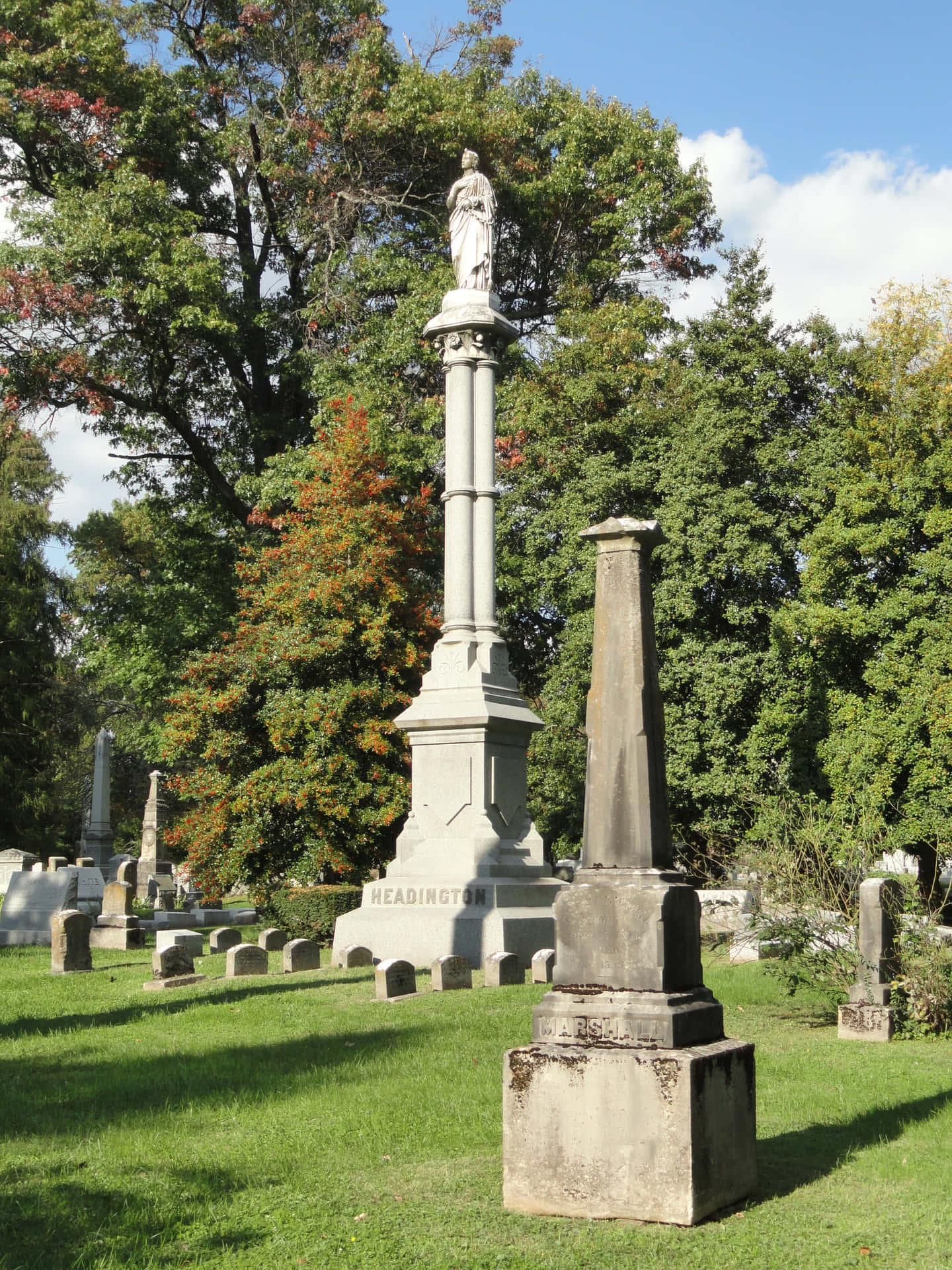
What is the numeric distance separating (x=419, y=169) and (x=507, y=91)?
2.42 meters

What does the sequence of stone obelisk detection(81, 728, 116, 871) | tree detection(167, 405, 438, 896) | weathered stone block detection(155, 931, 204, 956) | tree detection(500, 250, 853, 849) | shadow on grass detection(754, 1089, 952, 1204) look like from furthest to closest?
1. stone obelisk detection(81, 728, 116, 871)
2. tree detection(500, 250, 853, 849)
3. tree detection(167, 405, 438, 896)
4. weathered stone block detection(155, 931, 204, 956)
5. shadow on grass detection(754, 1089, 952, 1204)

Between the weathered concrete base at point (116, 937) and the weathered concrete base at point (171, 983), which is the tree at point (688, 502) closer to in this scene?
the weathered concrete base at point (116, 937)

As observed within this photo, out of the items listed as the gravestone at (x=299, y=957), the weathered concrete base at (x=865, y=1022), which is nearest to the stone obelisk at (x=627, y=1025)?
the weathered concrete base at (x=865, y=1022)

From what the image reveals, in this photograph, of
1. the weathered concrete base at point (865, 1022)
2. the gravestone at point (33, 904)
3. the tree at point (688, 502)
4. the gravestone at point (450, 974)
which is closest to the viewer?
the weathered concrete base at point (865, 1022)

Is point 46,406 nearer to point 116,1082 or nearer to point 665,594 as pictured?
point 665,594

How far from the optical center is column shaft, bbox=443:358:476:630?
15.8 metres

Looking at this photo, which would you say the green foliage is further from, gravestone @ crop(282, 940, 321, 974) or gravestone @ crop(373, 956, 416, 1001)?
gravestone @ crop(373, 956, 416, 1001)

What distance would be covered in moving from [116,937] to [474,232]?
11075 mm

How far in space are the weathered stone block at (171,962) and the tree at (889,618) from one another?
1021 centimetres

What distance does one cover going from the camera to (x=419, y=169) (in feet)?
84.0

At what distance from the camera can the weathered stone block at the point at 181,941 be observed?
13759 millimetres

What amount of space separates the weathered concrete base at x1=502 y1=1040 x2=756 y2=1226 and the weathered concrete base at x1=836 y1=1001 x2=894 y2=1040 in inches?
188

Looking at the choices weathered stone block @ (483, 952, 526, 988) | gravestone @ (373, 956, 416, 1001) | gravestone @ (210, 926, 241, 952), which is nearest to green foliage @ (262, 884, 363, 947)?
gravestone @ (210, 926, 241, 952)

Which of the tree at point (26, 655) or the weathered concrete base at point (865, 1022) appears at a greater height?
the tree at point (26, 655)
